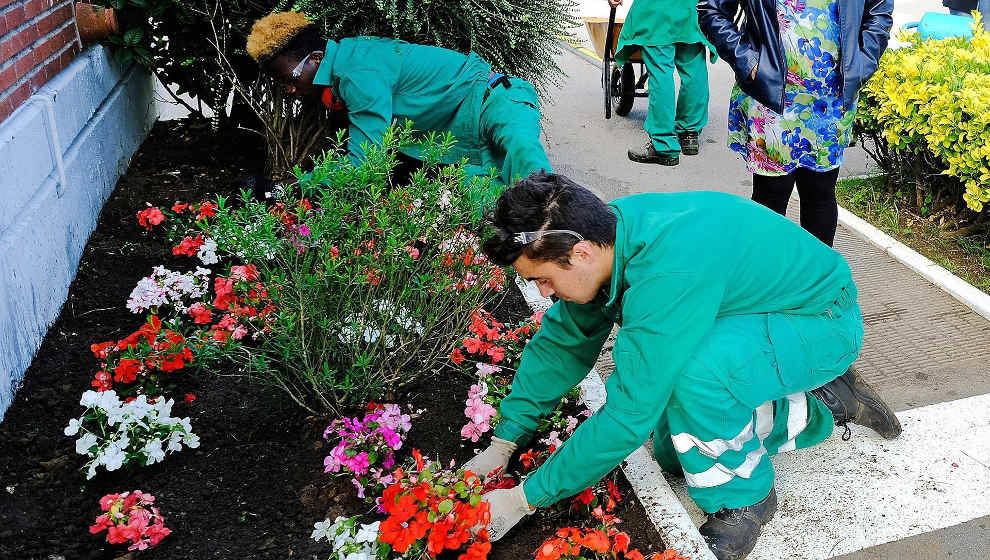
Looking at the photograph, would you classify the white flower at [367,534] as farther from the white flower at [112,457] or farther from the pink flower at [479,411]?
the white flower at [112,457]

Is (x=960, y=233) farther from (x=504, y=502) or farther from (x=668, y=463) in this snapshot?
(x=504, y=502)

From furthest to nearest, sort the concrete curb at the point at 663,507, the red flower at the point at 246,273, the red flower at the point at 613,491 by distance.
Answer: the red flower at the point at 246,273 < the red flower at the point at 613,491 < the concrete curb at the point at 663,507

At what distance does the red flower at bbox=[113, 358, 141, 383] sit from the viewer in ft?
9.50

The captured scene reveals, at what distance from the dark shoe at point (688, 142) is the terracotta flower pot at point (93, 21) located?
3.90m

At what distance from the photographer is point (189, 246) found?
374 centimetres

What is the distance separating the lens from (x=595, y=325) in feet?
8.34

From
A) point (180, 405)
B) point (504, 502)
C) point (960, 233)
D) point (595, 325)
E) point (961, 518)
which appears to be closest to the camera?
point (504, 502)

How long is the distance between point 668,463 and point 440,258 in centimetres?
105

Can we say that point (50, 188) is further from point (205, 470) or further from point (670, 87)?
point (670, 87)

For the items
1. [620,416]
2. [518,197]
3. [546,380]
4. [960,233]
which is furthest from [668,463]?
[960,233]

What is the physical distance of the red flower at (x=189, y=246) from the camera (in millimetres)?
3721

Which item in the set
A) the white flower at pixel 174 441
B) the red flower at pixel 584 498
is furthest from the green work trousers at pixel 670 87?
the white flower at pixel 174 441

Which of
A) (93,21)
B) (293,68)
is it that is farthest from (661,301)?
(93,21)

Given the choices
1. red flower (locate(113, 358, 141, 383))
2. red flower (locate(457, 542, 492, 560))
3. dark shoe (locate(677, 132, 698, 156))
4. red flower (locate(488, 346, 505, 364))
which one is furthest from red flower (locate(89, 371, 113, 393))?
dark shoe (locate(677, 132, 698, 156))
